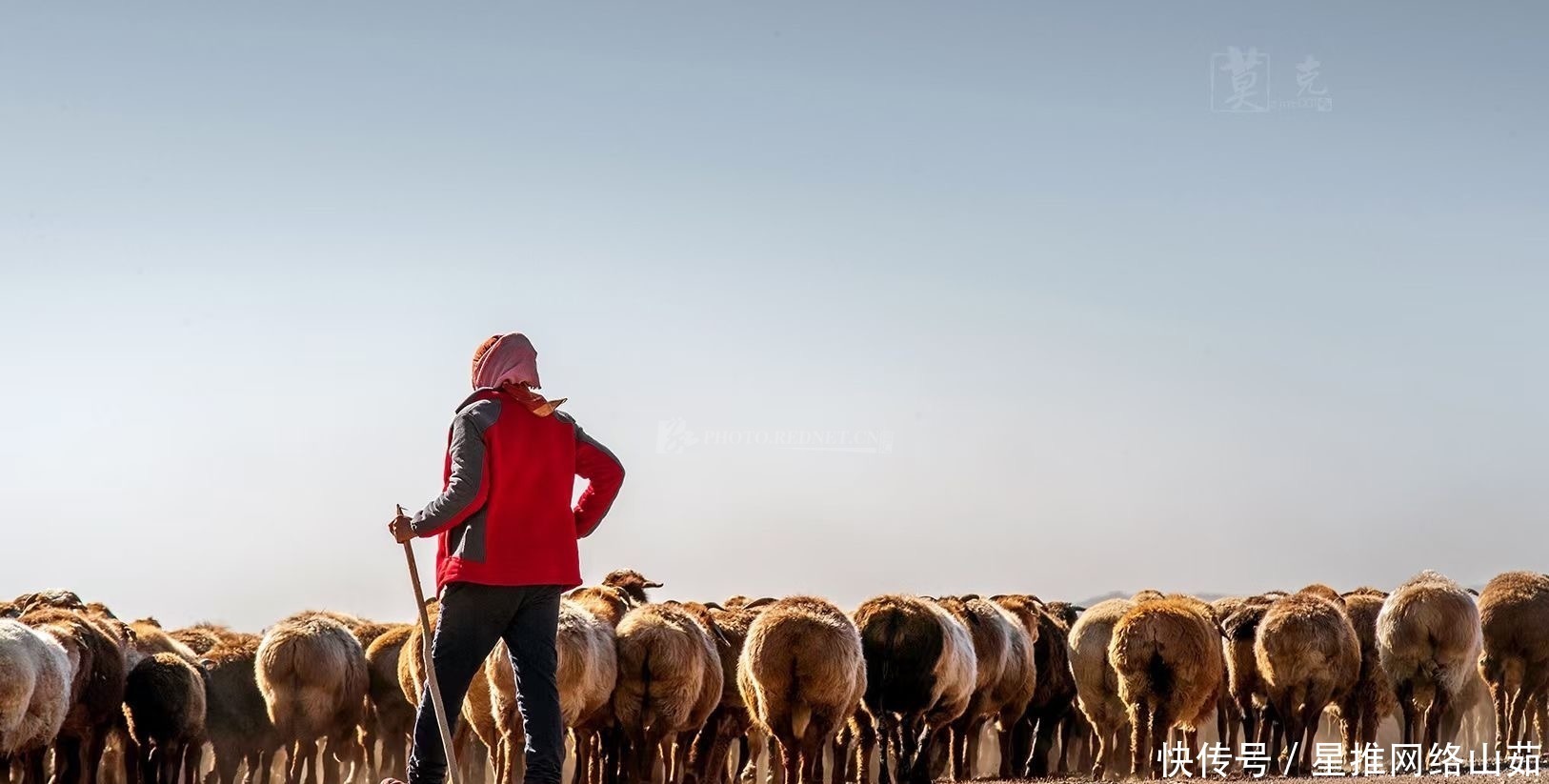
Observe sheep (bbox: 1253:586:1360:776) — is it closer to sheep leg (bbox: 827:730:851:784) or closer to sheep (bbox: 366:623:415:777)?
sheep leg (bbox: 827:730:851:784)

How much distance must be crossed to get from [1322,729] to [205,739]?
85.4 ft

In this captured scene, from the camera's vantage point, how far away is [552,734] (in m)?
7.40

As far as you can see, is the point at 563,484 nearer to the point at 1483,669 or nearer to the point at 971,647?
the point at 971,647

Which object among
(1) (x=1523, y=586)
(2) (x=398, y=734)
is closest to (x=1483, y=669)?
(1) (x=1523, y=586)

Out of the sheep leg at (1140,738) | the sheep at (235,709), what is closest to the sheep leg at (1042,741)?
the sheep leg at (1140,738)

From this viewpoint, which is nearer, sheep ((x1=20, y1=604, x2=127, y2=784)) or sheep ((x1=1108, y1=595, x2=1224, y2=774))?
sheep ((x1=1108, y1=595, x2=1224, y2=774))

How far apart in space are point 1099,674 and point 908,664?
135 inches

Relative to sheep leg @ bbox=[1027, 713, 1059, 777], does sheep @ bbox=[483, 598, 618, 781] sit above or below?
above

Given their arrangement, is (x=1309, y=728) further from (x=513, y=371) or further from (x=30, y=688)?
(x=513, y=371)

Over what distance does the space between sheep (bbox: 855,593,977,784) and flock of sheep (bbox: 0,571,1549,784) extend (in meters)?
0.03

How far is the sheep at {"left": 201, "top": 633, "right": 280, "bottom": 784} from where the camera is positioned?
2125cm

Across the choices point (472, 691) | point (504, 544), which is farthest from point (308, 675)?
point (504, 544)

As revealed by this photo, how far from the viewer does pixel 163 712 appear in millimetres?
19109

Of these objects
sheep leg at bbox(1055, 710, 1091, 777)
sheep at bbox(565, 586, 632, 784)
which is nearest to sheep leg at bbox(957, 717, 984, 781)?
sheep leg at bbox(1055, 710, 1091, 777)
